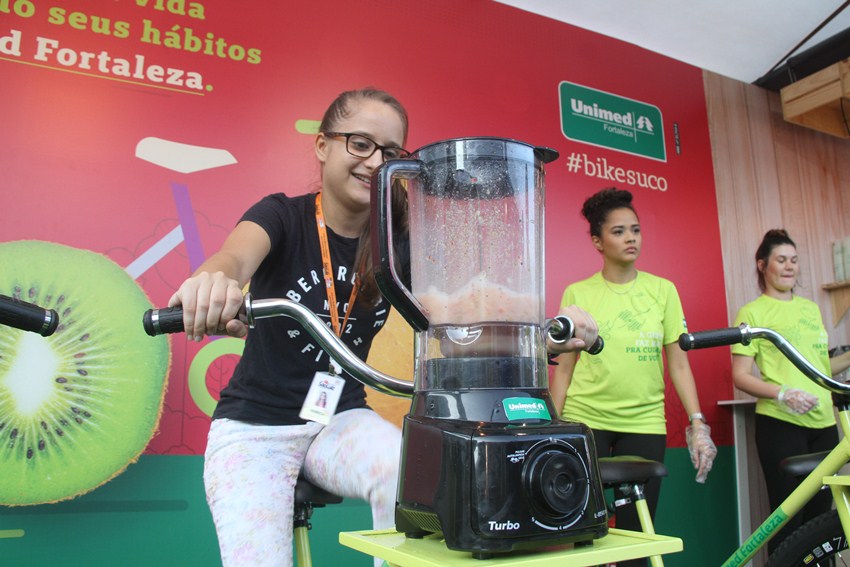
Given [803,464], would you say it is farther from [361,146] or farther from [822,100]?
[822,100]

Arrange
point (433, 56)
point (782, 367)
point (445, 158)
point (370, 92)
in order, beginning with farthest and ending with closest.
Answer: point (433, 56) < point (782, 367) < point (370, 92) < point (445, 158)

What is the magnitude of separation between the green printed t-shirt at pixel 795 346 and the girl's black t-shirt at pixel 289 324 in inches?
81.1

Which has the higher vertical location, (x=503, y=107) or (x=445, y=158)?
(x=503, y=107)

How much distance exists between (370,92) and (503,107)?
6.18 feet

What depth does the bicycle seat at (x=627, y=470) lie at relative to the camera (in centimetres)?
170

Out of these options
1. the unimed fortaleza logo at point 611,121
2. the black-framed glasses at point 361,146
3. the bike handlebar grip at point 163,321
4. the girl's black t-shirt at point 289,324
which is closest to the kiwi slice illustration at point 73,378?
the girl's black t-shirt at point 289,324

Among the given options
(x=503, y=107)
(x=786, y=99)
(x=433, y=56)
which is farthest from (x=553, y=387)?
(x=786, y=99)

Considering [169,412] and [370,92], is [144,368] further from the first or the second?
[370,92]

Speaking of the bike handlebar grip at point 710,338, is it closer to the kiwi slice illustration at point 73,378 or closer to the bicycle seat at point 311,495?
the bicycle seat at point 311,495

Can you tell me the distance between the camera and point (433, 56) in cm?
297

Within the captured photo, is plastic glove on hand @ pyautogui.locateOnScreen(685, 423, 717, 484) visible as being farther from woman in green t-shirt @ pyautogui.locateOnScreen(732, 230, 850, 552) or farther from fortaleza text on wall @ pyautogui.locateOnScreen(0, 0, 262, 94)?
fortaleza text on wall @ pyautogui.locateOnScreen(0, 0, 262, 94)

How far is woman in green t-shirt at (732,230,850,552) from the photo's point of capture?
2.65 metres

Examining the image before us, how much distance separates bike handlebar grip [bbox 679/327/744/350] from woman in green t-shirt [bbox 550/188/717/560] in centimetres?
108

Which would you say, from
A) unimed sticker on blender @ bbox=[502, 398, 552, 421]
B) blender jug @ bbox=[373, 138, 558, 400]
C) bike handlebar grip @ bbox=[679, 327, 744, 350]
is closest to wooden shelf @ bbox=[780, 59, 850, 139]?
bike handlebar grip @ bbox=[679, 327, 744, 350]
